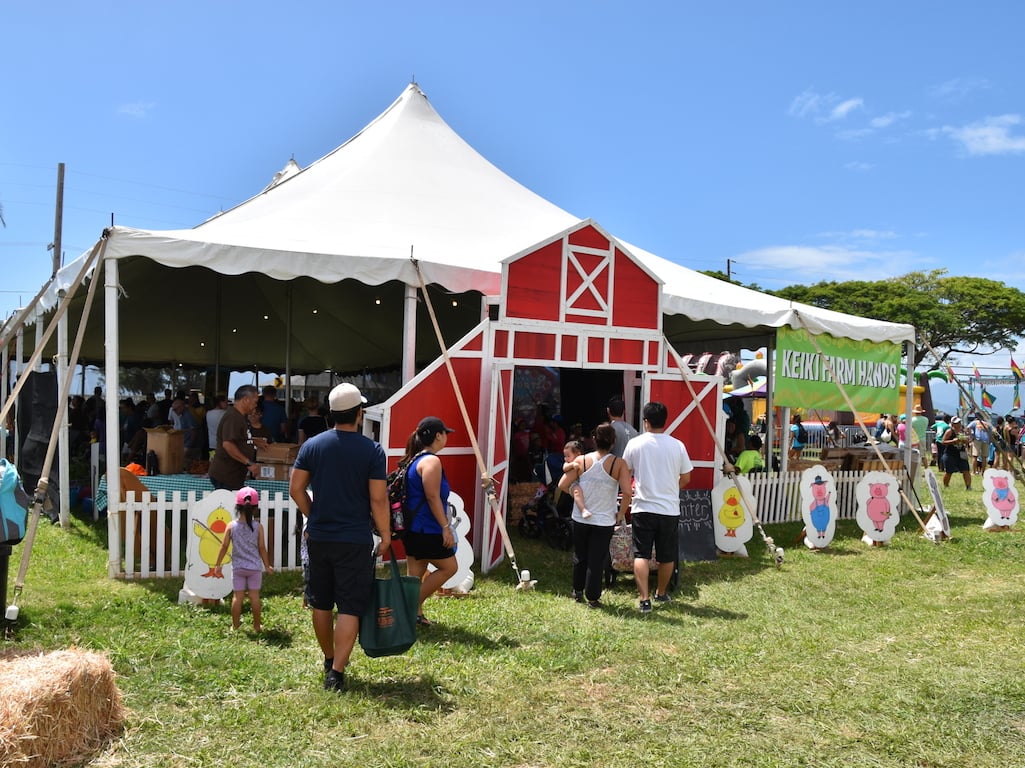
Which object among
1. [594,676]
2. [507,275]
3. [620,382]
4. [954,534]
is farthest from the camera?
[620,382]

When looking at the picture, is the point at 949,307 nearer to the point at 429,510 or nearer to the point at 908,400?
the point at 908,400

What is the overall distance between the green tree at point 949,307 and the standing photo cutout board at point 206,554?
37.0m

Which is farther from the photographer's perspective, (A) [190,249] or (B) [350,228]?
(B) [350,228]

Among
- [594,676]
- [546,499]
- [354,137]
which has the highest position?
[354,137]

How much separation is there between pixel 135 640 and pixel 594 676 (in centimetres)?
284

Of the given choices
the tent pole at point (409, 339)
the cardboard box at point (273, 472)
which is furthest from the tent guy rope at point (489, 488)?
the cardboard box at point (273, 472)

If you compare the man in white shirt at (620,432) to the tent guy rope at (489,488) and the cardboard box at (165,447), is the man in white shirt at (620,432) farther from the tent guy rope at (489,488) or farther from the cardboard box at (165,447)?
the cardboard box at (165,447)

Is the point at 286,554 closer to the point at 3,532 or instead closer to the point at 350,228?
the point at 3,532

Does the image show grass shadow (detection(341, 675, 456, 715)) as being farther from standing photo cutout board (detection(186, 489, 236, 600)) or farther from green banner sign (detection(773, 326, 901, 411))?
green banner sign (detection(773, 326, 901, 411))

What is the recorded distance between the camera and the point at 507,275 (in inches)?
307

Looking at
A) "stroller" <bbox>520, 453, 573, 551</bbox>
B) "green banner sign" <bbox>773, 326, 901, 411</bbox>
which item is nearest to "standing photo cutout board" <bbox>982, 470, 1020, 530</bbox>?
"green banner sign" <bbox>773, 326, 901, 411</bbox>

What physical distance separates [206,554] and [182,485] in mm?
2666

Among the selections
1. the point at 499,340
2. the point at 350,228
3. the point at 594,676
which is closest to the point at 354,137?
the point at 350,228

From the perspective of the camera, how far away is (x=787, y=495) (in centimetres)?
1084
